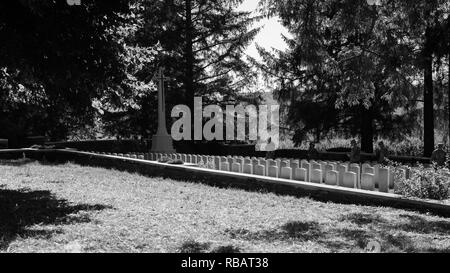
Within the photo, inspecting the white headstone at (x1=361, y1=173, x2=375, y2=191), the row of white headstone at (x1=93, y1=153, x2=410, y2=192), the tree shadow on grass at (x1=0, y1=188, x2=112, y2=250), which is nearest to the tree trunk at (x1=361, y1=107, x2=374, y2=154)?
the row of white headstone at (x1=93, y1=153, x2=410, y2=192)

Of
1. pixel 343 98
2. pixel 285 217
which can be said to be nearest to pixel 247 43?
pixel 343 98

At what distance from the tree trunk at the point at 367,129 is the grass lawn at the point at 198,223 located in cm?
1417

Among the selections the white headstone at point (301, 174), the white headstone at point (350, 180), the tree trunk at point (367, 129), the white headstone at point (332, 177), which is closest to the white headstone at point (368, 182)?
the white headstone at point (350, 180)

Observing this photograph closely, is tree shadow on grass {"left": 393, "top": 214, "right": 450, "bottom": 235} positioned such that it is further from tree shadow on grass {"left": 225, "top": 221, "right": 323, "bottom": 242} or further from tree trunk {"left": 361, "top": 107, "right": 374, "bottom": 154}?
tree trunk {"left": 361, "top": 107, "right": 374, "bottom": 154}

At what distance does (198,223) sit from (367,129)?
1819 centimetres

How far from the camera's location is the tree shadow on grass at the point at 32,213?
22.9 ft

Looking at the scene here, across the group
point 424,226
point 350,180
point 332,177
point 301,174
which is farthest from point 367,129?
point 424,226

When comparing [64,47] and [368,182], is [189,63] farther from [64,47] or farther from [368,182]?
[368,182]

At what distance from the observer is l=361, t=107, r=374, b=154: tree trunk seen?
24062 mm

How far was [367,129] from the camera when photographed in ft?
79.2

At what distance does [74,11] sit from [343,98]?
7.74m

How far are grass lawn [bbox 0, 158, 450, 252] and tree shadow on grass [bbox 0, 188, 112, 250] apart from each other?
0.02 m

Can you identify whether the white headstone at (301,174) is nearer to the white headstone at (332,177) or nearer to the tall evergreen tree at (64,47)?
the white headstone at (332,177)

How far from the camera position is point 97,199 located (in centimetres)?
1038
